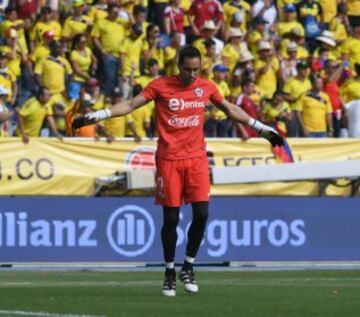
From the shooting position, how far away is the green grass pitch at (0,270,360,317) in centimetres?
1054

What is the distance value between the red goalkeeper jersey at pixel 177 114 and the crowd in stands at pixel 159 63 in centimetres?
819

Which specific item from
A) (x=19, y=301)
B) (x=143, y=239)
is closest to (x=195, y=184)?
(x=19, y=301)

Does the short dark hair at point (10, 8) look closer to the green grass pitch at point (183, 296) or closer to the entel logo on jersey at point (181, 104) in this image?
the green grass pitch at point (183, 296)

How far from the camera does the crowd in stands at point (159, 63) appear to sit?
2197 cm

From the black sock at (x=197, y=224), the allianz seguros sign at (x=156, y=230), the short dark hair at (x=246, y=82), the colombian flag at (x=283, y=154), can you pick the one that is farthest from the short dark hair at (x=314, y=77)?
the black sock at (x=197, y=224)

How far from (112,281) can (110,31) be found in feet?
32.0

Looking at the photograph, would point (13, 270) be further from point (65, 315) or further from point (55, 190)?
point (65, 315)

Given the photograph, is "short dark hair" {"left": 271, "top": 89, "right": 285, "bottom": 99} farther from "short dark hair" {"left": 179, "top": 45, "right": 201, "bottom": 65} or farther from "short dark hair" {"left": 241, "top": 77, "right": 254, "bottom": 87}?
"short dark hair" {"left": 179, "top": 45, "right": 201, "bottom": 65}

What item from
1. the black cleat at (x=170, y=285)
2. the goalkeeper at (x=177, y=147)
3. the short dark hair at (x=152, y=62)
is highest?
the short dark hair at (x=152, y=62)

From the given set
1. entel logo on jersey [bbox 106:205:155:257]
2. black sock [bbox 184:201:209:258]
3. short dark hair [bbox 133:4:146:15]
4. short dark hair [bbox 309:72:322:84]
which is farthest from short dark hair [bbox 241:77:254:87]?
black sock [bbox 184:201:209:258]

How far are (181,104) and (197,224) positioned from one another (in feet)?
3.71

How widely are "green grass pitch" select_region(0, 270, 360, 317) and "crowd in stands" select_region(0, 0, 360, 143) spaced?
544cm

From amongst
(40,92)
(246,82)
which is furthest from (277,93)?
(40,92)

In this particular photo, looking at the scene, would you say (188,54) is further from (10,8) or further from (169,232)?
(10,8)
